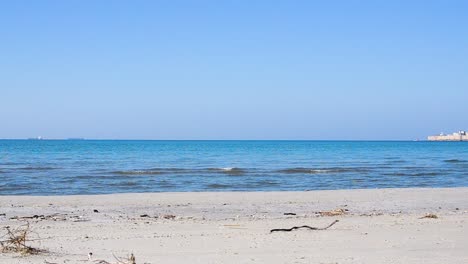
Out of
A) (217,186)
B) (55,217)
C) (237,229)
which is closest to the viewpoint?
(237,229)

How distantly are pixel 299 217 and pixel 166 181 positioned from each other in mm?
15880

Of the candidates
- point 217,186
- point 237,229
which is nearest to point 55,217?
point 237,229

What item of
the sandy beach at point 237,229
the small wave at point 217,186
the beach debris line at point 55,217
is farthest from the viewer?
the small wave at point 217,186

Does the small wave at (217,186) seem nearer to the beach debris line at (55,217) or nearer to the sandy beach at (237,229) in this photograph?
the sandy beach at (237,229)

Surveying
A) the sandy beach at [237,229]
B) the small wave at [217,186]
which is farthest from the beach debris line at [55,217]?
the small wave at [217,186]

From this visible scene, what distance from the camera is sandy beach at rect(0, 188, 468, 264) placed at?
846cm

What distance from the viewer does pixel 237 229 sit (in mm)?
11172

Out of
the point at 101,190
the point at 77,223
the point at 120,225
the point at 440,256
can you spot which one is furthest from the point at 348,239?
the point at 101,190

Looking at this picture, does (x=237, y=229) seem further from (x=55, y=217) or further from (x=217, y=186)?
(x=217, y=186)

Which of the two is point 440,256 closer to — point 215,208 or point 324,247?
point 324,247

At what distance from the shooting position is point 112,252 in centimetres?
873

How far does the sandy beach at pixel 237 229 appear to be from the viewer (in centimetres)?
846

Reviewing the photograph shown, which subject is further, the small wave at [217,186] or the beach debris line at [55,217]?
the small wave at [217,186]

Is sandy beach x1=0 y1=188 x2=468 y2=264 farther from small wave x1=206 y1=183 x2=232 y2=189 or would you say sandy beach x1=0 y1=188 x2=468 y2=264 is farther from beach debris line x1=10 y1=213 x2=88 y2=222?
small wave x1=206 y1=183 x2=232 y2=189
